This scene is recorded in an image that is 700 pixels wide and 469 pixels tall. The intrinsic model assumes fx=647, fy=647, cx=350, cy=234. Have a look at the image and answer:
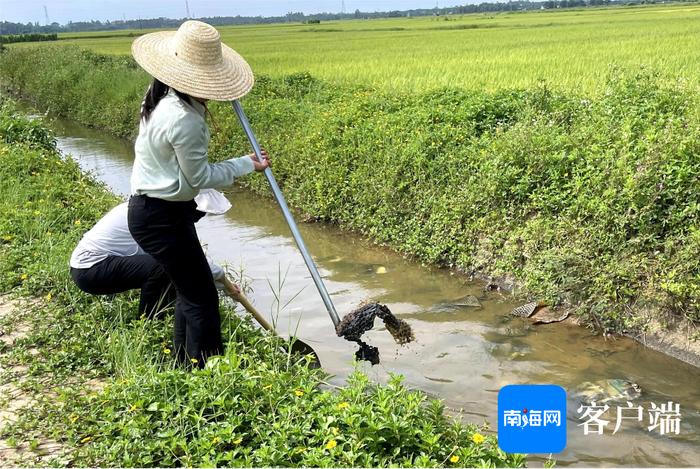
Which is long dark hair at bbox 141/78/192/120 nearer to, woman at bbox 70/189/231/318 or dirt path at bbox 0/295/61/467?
woman at bbox 70/189/231/318

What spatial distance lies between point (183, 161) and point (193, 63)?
1.47ft

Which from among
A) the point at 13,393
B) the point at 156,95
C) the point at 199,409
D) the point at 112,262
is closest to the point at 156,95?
the point at 156,95

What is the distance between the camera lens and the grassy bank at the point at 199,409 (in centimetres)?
240

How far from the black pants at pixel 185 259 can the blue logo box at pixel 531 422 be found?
1385mm

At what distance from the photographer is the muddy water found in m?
3.38

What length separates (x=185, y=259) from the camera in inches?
115

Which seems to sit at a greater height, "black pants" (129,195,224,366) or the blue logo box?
"black pants" (129,195,224,366)

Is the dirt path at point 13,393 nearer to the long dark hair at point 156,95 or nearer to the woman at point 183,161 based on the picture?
the woman at point 183,161

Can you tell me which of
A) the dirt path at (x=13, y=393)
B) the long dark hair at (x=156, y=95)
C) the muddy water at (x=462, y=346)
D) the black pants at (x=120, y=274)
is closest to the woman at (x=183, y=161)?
the long dark hair at (x=156, y=95)

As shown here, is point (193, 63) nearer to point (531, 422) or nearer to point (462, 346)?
point (531, 422)

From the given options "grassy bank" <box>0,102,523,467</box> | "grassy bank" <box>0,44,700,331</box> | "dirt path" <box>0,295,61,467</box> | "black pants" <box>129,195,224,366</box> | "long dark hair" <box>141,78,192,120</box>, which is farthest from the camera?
"grassy bank" <box>0,44,700,331</box>

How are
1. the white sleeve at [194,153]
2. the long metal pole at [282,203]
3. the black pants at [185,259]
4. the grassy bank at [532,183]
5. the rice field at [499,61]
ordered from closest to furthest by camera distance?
the white sleeve at [194,153], the black pants at [185,259], the long metal pole at [282,203], the grassy bank at [532,183], the rice field at [499,61]

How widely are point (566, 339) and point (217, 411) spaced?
274 cm

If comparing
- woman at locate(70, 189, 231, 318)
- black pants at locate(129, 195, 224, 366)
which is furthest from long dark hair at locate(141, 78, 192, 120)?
woman at locate(70, 189, 231, 318)
